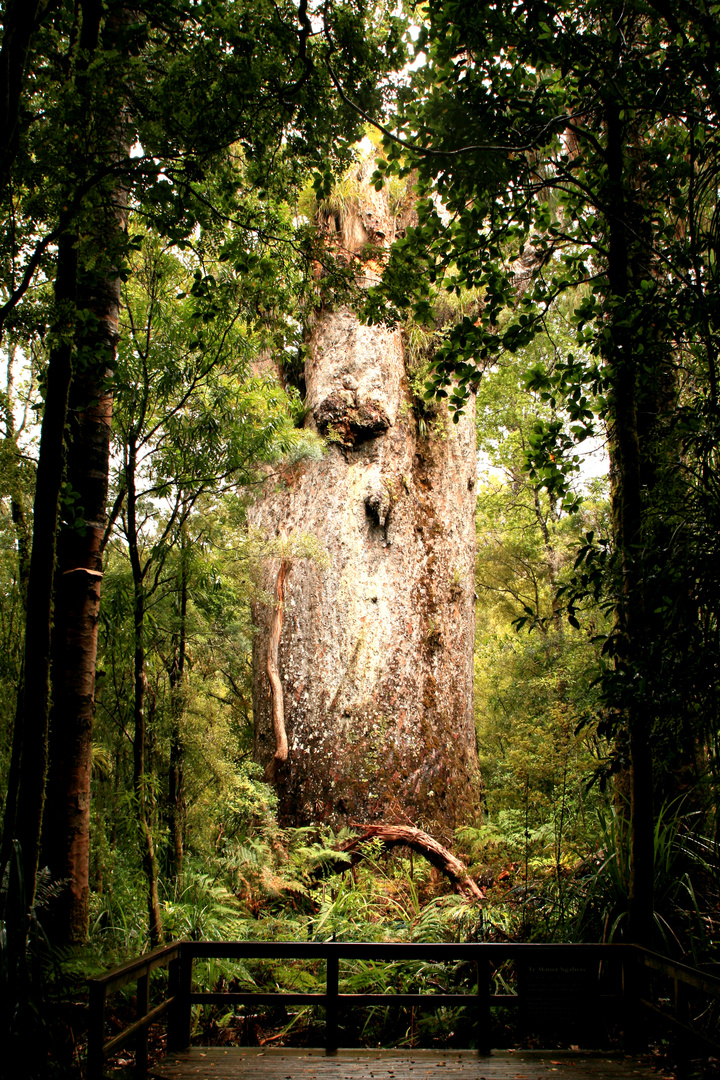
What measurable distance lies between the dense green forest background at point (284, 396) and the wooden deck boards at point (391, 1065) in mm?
566

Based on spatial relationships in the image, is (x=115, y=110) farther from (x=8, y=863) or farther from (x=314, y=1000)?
(x=314, y=1000)

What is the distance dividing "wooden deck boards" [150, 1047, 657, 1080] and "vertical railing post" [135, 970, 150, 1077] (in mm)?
71

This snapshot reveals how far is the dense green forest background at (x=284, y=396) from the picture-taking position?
2.80 meters

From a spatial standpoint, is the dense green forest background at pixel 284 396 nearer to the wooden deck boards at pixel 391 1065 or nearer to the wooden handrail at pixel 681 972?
the wooden handrail at pixel 681 972

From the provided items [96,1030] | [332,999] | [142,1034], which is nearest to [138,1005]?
[142,1034]

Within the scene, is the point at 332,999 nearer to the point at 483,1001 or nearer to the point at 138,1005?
the point at 483,1001

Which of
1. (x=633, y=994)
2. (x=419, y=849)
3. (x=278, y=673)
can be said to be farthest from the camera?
(x=278, y=673)

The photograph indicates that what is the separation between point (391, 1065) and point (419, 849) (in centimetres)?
230

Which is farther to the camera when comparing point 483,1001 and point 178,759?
point 178,759

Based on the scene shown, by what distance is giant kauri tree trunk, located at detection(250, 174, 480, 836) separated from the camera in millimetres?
6598

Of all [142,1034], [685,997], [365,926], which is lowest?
[365,926]

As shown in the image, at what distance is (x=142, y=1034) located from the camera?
3.15 metres

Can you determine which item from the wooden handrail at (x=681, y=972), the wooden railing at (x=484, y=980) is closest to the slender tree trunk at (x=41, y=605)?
the wooden railing at (x=484, y=980)

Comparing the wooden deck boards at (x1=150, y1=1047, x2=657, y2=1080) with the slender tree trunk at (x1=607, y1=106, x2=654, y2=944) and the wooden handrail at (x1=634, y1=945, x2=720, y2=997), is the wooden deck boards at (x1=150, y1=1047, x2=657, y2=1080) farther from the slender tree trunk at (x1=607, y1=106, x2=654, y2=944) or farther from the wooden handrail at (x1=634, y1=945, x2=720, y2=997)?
the slender tree trunk at (x1=607, y1=106, x2=654, y2=944)
